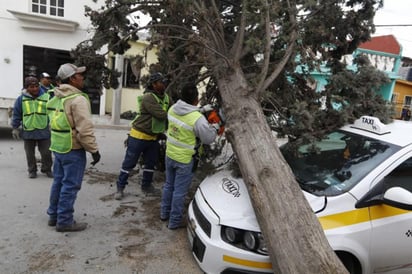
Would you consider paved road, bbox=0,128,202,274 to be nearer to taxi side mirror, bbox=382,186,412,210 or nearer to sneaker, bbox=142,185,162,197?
sneaker, bbox=142,185,162,197

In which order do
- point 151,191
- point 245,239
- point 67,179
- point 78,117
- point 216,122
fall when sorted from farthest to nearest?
point 151,191, point 216,122, point 67,179, point 78,117, point 245,239

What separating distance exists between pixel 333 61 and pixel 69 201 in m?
4.36

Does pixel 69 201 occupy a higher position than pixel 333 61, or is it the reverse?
pixel 333 61

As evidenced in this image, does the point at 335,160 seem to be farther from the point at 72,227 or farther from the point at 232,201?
the point at 72,227

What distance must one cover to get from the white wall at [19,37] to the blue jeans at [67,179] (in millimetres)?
10499

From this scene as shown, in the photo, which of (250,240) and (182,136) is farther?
(182,136)

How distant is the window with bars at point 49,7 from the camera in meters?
13.7

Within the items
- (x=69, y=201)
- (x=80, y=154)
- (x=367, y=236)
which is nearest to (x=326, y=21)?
(x=367, y=236)

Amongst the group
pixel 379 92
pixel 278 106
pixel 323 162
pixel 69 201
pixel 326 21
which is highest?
pixel 326 21

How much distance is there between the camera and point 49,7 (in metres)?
13.8

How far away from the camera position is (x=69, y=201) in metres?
4.04

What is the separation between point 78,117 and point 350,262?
303cm

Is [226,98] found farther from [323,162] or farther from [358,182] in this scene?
[358,182]

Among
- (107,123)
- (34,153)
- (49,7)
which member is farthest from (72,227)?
(49,7)
